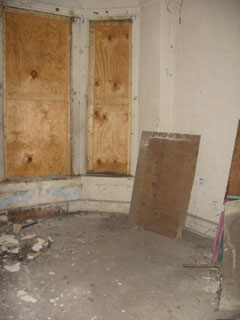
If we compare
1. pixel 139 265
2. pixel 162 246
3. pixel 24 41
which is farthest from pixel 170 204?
pixel 24 41

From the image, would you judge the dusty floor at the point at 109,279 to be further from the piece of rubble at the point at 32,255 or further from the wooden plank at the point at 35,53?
the wooden plank at the point at 35,53

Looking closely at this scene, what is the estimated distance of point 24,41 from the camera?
13.0 ft

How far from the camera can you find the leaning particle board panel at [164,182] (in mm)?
3510

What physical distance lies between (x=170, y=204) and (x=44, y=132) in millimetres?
2012

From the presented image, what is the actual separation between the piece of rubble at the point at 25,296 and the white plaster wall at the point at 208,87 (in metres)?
2.18

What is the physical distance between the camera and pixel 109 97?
4328 mm

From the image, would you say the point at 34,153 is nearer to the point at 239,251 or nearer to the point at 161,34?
the point at 161,34

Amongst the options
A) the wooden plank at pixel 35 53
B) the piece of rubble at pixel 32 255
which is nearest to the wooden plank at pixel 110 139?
the wooden plank at pixel 35 53

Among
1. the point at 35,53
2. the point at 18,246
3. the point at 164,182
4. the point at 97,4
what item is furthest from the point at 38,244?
the point at 97,4

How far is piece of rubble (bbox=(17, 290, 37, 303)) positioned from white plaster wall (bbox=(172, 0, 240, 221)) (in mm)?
2177

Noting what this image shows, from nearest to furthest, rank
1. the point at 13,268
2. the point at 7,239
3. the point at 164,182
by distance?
the point at 13,268, the point at 7,239, the point at 164,182

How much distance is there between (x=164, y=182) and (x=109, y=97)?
5.02 ft

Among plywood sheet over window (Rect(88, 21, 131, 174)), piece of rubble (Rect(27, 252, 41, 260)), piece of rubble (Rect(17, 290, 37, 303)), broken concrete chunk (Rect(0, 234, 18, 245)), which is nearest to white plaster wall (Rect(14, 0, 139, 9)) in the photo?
plywood sheet over window (Rect(88, 21, 131, 174))

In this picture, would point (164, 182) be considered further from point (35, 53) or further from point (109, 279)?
point (35, 53)
